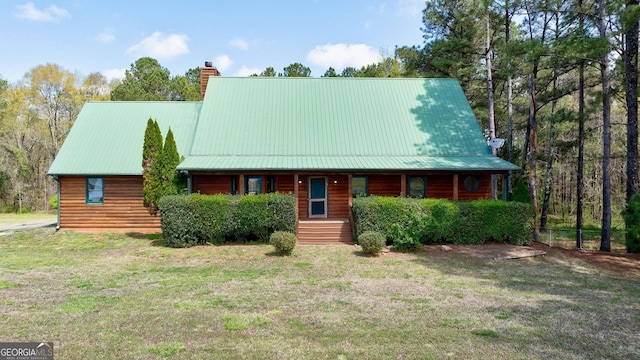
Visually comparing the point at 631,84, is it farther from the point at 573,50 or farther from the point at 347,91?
the point at 347,91

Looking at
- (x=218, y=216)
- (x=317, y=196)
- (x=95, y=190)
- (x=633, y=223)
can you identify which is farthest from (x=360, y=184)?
(x=95, y=190)

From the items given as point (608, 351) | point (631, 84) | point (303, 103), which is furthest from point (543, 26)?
point (608, 351)

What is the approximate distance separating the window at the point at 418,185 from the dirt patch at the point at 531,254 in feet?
12.8

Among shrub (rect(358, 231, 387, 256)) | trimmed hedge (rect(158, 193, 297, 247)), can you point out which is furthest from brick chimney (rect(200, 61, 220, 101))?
shrub (rect(358, 231, 387, 256))

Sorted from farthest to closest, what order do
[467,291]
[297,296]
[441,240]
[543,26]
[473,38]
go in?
[473,38]
[543,26]
[441,240]
[467,291]
[297,296]

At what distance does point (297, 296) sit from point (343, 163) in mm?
8632

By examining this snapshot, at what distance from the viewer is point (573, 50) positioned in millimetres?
12242

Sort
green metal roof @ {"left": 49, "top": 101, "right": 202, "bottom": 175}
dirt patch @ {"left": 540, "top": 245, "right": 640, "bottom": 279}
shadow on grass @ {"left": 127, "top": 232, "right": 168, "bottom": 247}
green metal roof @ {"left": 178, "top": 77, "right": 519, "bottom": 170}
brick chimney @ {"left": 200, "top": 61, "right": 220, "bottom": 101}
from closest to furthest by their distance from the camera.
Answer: dirt patch @ {"left": 540, "top": 245, "right": 640, "bottom": 279} → shadow on grass @ {"left": 127, "top": 232, "right": 168, "bottom": 247} → green metal roof @ {"left": 178, "top": 77, "right": 519, "bottom": 170} → green metal roof @ {"left": 49, "top": 101, "right": 202, "bottom": 175} → brick chimney @ {"left": 200, "top": 61, "right": 220, "bottom": 101}

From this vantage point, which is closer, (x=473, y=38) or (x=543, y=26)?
(x=543, y=26)

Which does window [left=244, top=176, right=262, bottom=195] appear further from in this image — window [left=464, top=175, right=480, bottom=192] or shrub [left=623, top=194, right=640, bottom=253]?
shrub [left=623, top=194, right=640, bottom=253]

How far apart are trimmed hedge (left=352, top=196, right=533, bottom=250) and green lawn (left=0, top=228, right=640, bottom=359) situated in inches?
56.6

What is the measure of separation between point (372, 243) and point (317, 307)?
17.4 feet

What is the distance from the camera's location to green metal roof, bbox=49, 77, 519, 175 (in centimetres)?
1614

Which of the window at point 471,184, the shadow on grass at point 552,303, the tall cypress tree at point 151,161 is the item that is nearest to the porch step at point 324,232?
the shadow on grass at point 552,303
